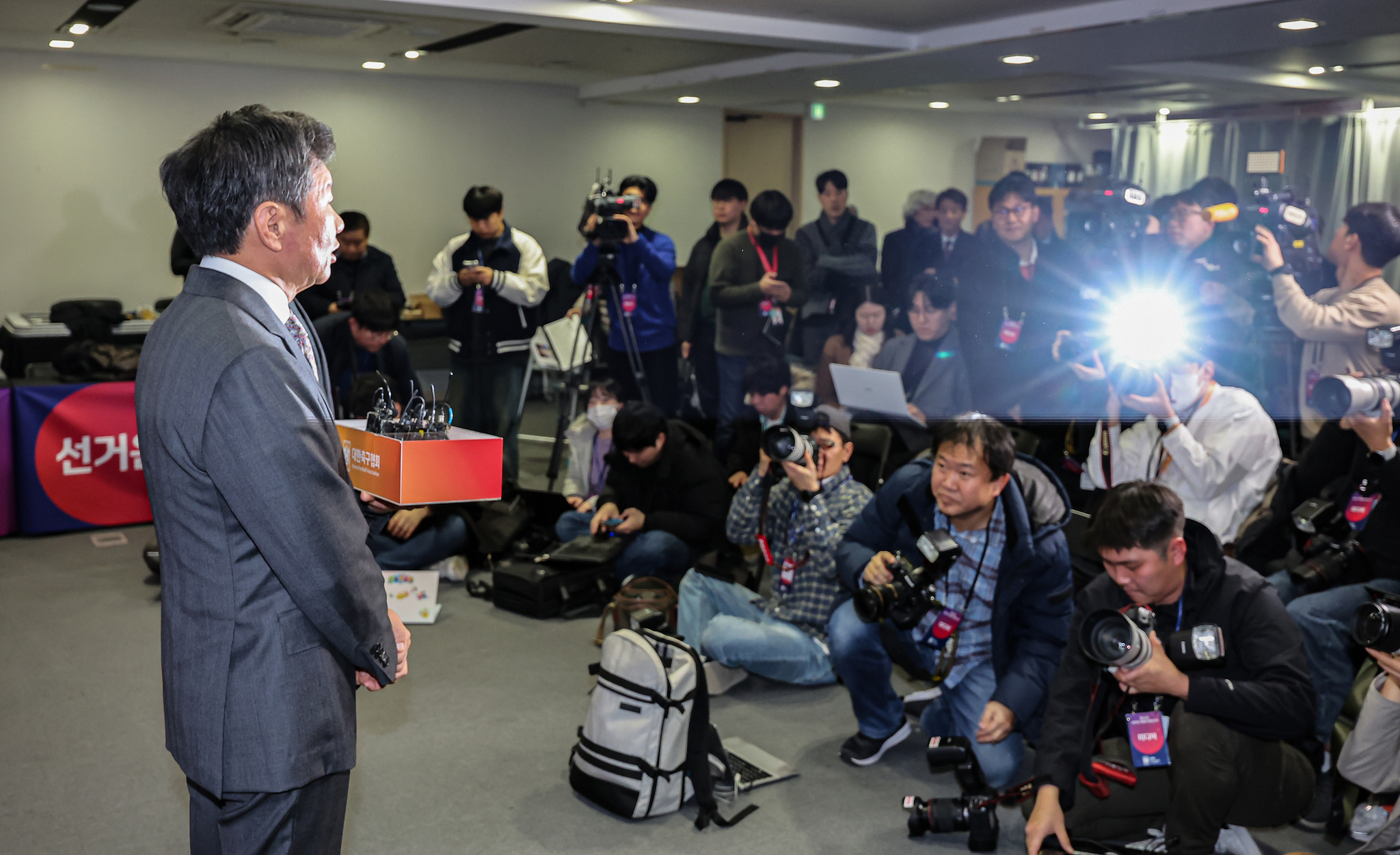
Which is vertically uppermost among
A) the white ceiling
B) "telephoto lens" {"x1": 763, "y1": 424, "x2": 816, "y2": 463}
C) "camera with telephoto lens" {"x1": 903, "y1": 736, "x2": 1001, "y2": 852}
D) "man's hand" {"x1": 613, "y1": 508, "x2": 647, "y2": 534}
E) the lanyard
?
the white ceiling

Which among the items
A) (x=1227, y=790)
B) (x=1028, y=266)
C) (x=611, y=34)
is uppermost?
(x=611, y=34)

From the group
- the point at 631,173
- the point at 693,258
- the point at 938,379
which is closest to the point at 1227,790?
the point at 938,379

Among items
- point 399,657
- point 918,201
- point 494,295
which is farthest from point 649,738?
point 918,201

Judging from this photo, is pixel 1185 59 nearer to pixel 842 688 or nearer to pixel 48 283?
pixel 842 688

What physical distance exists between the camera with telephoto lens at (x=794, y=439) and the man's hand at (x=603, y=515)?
81 centimetres

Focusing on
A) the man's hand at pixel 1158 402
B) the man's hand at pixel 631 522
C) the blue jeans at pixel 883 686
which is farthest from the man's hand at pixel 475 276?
the man's hand at pixel 1158 402

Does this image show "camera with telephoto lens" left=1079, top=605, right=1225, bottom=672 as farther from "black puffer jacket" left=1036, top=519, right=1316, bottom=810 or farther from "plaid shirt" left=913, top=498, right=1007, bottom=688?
"plaid shirt" left=913, top=498, right=1007, bottom=688

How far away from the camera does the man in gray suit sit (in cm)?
117

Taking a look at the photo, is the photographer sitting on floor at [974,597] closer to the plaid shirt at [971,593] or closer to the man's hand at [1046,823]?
the plaid shirt at [971,593]

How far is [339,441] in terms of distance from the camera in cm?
127

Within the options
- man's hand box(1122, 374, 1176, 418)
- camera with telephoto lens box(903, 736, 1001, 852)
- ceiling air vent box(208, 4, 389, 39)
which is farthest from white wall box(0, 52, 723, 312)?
camera with telephoto lens box(903, 736, 1001, 852)

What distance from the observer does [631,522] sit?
155 inches

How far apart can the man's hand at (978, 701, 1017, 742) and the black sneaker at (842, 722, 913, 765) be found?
1.26 feet

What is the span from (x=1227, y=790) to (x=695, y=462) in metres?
2.12
